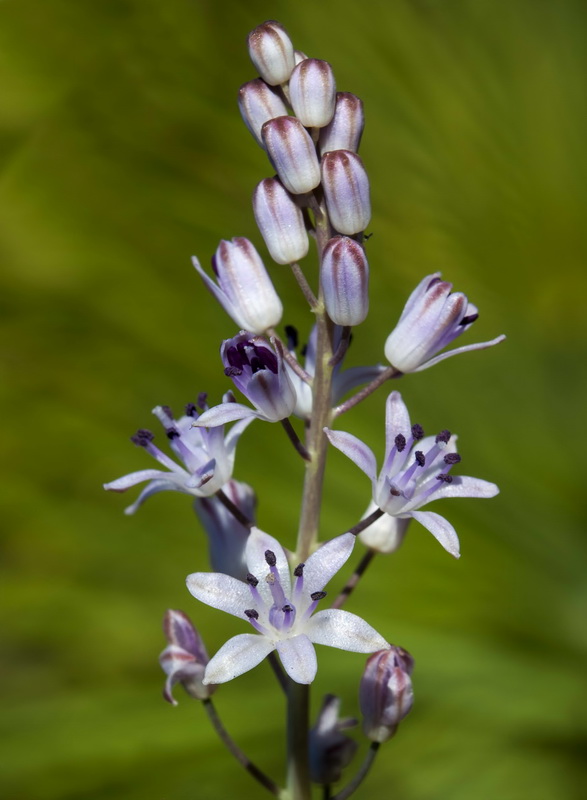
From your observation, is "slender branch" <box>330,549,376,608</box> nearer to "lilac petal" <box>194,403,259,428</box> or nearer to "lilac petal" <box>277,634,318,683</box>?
"lilac petal" <box>277,634,318,683</box>

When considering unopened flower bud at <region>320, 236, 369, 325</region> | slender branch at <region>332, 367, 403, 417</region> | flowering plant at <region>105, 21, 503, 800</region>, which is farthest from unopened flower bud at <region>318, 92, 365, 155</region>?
slender branch at <region>332, 367, 403, 417</region>

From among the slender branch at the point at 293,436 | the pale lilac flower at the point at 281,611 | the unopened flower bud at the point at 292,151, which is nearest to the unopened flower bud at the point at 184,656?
the pale lilac flower at the point at 281,611

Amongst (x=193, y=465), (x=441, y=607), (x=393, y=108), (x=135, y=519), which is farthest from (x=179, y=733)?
(x=393, y=108)

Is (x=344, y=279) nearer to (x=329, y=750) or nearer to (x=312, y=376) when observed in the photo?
(x=312, y=376)

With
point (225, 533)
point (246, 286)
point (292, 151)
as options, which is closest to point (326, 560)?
point (225, 533)

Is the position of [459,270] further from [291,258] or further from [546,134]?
[291,258]

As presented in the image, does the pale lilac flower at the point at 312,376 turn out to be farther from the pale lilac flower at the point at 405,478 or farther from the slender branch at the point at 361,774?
the slender branch at the point at 361,774
